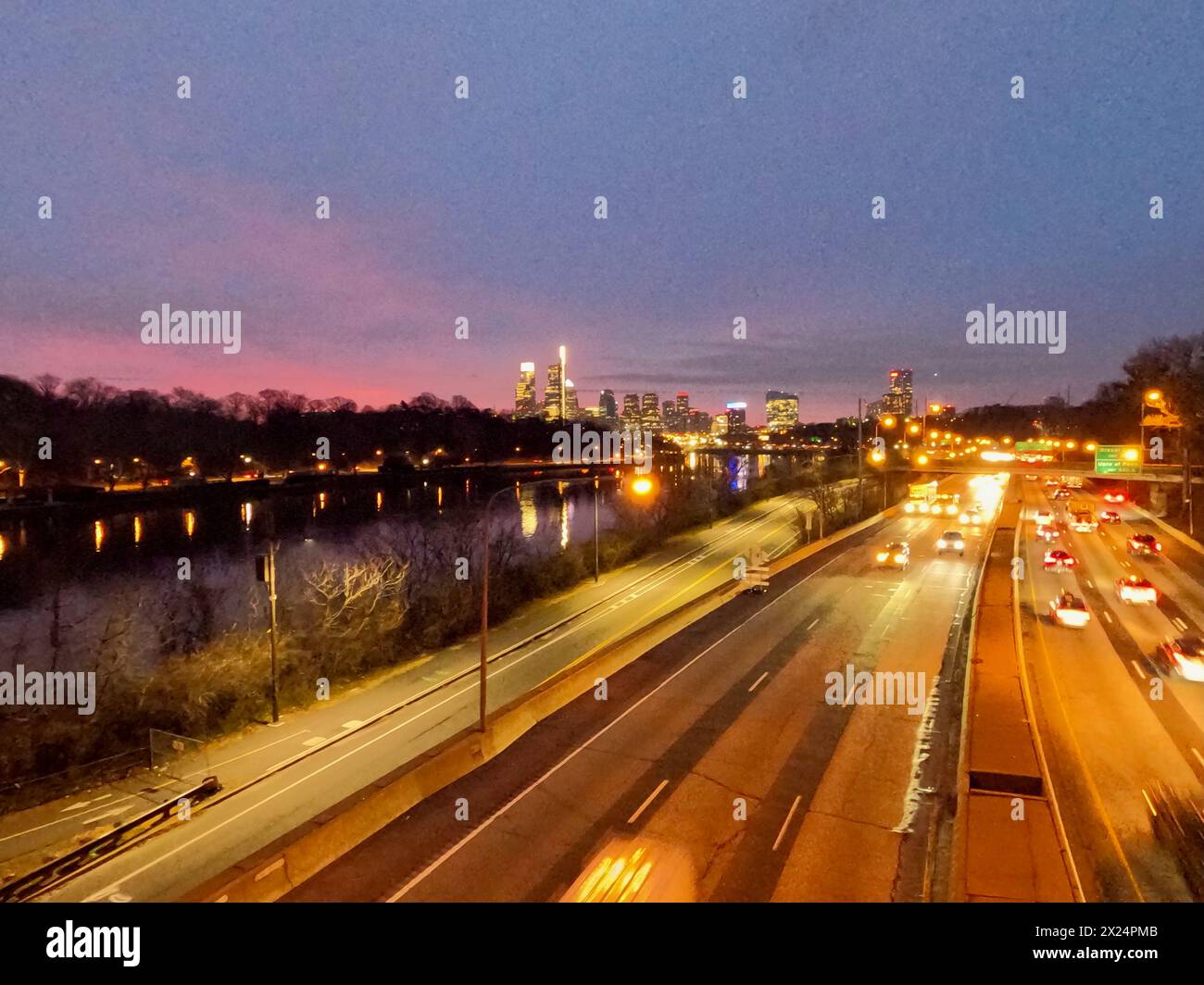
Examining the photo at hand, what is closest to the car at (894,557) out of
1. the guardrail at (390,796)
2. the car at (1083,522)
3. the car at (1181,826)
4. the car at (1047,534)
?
the car at (1047,534)

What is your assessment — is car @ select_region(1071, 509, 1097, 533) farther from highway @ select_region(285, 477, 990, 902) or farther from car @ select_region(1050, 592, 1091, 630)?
highway @ select_region(285, 477, 990, 902)

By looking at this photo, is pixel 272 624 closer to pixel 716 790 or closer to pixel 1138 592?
pixel 716 790

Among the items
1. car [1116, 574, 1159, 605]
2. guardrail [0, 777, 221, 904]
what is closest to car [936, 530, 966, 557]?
car [1116, 574, 1159, 605]

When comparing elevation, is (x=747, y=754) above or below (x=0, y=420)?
below

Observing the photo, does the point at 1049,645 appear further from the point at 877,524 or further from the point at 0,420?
the point at 0,420

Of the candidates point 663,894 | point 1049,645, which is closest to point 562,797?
point 663,894

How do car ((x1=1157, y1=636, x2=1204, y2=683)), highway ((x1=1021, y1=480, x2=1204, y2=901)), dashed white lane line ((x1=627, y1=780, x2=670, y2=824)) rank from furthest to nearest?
car ((x1=1157, y1=636, x2=1204, y2=683)) < dashed white lane line ((x1=627, y1=780, x2=670, y2=824)) < highway ((x1=1021, y1=480, x2=1204, y2=901))
